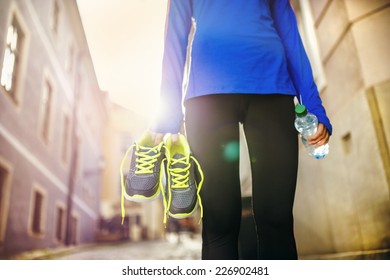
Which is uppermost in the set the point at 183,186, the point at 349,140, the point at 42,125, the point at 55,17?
the point at 55,17

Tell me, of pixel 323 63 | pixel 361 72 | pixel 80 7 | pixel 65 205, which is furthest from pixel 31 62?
pixel 361 72

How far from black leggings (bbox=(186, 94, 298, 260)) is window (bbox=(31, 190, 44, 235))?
4567mm

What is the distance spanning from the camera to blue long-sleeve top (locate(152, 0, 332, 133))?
3.39ft

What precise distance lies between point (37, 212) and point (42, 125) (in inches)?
50.2

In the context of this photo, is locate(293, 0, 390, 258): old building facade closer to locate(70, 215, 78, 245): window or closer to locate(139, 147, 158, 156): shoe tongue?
locate(139, 147, 158, 156): shoe tongue

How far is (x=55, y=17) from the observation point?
533 cm

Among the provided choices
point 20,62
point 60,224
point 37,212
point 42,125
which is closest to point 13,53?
point 20,62

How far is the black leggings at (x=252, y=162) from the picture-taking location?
917mm

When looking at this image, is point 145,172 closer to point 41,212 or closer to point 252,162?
point 252,162

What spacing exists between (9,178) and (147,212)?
11.9 meters

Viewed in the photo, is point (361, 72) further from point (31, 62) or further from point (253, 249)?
point (31, 62)

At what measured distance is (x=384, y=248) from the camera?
2285mm

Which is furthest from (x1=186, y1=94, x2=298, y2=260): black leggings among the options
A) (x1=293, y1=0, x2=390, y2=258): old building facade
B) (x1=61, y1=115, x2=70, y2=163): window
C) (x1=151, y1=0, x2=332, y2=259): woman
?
(x1=61, y1=115, x2=70, y2=163): window

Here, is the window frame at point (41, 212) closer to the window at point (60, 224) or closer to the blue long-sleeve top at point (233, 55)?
the window at point (60, 224)
